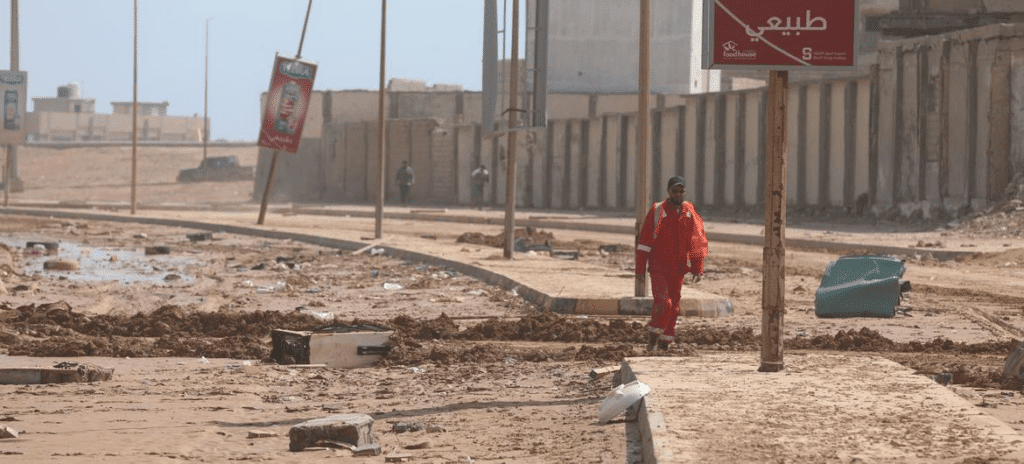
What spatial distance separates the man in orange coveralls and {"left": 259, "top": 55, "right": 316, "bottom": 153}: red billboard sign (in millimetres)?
21816

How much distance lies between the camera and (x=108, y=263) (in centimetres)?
2388

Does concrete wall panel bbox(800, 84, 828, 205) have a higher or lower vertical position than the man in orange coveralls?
higher

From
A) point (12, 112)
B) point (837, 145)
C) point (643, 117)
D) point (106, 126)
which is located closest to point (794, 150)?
point (837, 145)

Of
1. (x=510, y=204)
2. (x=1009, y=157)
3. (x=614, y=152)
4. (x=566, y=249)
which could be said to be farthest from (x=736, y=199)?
(x=510, y=204)

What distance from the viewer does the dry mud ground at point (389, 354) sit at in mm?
7602

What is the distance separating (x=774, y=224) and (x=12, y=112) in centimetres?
4189

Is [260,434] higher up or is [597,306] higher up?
[597,306]

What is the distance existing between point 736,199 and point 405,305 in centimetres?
2605

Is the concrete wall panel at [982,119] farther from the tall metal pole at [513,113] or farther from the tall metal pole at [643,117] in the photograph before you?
the tall metal pole at [643,117]

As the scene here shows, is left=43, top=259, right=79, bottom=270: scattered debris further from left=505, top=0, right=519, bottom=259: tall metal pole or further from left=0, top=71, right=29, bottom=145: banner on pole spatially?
left=0, top=71, right=29, bottom=145: banner on pole

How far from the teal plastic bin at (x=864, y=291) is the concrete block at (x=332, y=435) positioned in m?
8.20

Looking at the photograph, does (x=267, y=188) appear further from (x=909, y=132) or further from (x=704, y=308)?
(x=704, y=308)

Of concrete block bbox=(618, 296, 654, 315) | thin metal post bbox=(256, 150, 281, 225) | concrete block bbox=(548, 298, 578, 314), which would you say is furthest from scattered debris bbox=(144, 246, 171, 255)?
concrete block bbox=(618, 296, 654, 315)

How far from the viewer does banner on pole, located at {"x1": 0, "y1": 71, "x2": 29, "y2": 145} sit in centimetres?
4731
